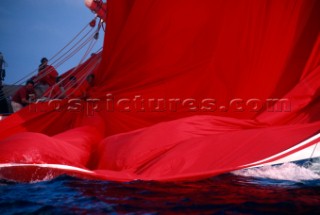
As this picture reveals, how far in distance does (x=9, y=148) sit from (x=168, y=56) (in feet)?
7.52

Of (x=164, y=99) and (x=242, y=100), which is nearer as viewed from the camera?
(x=242, y=100)

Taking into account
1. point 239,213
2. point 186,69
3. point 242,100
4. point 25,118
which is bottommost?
point 239,213

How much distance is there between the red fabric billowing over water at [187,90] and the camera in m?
2.22

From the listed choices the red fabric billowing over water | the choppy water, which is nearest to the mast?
the red fabric billowing over water

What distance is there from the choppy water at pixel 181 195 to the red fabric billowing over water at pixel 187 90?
211mm

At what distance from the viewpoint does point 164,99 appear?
12.0 ft

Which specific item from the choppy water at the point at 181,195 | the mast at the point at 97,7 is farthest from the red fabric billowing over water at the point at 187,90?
the mast at the point at 97,7

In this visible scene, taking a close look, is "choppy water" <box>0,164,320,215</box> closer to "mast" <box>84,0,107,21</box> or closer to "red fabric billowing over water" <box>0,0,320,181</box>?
"red fabric billowing over water" <box>0,0,320,181</box>

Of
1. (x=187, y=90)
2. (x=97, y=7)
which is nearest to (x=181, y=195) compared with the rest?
(x=187, y=90)

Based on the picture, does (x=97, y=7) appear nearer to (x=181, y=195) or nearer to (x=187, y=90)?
(x=187, y=90)

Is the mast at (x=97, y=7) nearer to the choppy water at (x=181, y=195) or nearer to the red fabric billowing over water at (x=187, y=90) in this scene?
the red fabric billowing over water at (x=187, y=90)

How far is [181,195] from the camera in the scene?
166 cm

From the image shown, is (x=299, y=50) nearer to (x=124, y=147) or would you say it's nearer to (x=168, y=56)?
(x=168, y=56)

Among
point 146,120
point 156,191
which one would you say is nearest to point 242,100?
point 146,120
